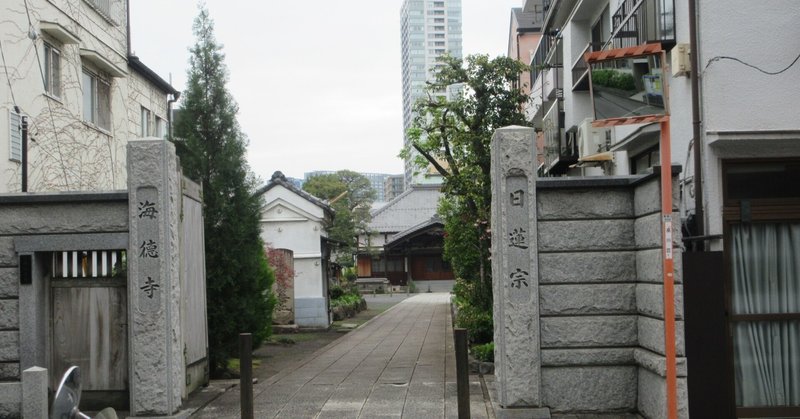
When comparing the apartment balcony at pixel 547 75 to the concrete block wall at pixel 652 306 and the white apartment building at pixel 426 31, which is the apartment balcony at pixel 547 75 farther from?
the white apartment building at pixel 426 31

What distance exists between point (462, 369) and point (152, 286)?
391 cm

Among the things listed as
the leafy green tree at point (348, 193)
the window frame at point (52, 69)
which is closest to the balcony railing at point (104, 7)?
the window frame at point (52, 69)

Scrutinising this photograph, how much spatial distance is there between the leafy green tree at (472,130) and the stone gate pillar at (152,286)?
24.5ft

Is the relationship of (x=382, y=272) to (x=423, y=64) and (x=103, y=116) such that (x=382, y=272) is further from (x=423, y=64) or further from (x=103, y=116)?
(x=423, y=64)

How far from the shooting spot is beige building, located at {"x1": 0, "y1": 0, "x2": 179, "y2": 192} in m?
14.4

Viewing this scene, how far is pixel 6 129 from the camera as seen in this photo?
14.0 m

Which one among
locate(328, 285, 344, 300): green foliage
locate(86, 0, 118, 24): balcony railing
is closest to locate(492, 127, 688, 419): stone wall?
locate(86, 0, 118, 24): balcony railing

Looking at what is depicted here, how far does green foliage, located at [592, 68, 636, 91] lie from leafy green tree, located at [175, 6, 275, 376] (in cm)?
743

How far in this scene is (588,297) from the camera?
9195mm

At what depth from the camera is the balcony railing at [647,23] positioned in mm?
10350

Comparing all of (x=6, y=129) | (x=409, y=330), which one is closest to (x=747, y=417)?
(x=6, y=129)

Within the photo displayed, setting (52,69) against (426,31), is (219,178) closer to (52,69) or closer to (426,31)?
(52,69)

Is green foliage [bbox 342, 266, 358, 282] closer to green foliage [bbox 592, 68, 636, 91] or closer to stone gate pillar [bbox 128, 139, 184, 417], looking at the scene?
stone gate pillar [bbox 128, 139, 184, 417]

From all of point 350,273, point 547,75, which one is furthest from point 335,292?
point 350,273
